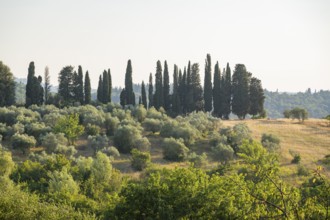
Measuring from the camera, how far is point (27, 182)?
3212 cm

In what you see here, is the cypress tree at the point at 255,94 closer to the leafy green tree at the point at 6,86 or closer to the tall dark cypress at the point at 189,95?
the tall dark cypress at the point at 189,95

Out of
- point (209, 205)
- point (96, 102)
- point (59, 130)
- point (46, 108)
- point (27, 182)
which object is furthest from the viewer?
point (96, 102)

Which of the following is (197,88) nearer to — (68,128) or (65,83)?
(65,83)

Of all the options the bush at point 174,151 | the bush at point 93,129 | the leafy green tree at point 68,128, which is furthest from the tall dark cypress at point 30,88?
the bush at point 174,151

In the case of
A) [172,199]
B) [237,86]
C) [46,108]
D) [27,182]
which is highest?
[237,86]

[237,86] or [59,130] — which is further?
[237,86]

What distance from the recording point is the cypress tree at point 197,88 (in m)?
75.8

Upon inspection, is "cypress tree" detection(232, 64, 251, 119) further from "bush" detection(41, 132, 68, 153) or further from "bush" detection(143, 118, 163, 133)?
"bush" detection(41, 132, 68, 153)

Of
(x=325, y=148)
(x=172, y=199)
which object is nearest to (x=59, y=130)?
(x=172, y=199)

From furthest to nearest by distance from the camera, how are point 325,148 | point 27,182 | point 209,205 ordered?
point 325,148 < point 27,182 < point 209,205

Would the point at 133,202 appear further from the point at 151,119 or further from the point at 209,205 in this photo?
the point at 151,119

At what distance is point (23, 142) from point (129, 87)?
36170 millimetres

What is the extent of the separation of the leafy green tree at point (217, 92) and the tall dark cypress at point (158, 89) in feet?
38.2

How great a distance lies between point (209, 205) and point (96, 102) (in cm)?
5900
